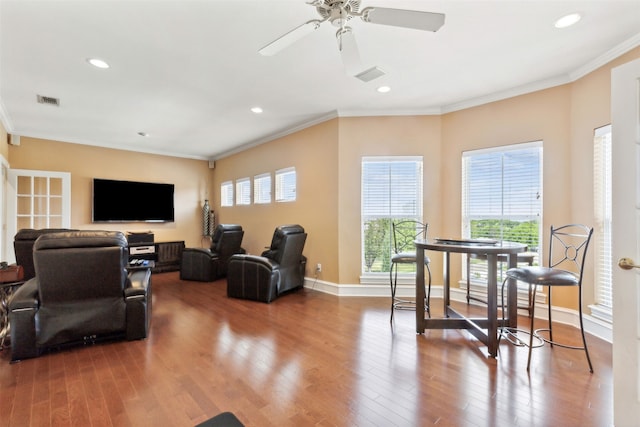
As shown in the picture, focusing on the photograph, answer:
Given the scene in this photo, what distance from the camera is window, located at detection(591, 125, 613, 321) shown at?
2766mm

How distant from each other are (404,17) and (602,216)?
112 inches

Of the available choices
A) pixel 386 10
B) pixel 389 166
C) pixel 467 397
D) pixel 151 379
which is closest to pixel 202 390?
pixel 151 379

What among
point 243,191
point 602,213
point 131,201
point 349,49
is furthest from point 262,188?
point 602,213

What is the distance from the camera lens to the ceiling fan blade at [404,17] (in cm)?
160

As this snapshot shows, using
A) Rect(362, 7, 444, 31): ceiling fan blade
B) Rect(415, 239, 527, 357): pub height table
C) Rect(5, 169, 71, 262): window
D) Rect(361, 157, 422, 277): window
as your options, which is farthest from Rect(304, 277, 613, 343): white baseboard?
Rect(5, 169, 71, 262): window

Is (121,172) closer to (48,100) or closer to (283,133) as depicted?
(48,100)

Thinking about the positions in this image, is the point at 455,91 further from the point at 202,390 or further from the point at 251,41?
the point at 202,390

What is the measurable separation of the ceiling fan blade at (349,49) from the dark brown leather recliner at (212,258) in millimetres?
3824

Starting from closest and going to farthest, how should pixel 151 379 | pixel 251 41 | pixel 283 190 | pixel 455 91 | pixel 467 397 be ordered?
pixel 467 397
pixel 151 379
pixel 251 41
pixel 455 91
pixel 283 190

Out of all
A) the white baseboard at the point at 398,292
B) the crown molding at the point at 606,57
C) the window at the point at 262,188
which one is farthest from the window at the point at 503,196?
the window at the point at 262,188

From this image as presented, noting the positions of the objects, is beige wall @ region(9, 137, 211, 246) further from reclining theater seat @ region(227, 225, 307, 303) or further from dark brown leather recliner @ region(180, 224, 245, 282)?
reclining theater seat @ region(227, 225, 307, 303)

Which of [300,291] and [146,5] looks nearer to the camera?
[146,5]

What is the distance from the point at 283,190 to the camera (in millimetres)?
5402

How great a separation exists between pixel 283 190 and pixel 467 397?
4.26 metres
